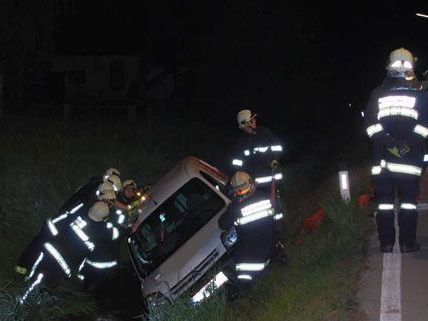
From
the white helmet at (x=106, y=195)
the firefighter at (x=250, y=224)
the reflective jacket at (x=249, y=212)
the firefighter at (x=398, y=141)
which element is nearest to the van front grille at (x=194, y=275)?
the firefighter at (x=250, y=224)

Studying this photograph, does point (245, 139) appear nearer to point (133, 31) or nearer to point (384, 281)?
point (384, 281)

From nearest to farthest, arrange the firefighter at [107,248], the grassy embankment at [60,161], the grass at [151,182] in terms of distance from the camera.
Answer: the grass at [151,182], the firefighter at [107,248], the grassy embankment at [60,161]

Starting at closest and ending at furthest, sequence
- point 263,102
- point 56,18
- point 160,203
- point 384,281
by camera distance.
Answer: point 384,281, point 160,203, point 56,18, point 263,102

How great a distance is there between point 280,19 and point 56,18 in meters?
11.4

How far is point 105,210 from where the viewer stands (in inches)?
308

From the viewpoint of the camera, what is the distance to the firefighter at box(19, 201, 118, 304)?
25.3ft

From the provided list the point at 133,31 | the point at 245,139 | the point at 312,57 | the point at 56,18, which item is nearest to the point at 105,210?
the point at 245,139

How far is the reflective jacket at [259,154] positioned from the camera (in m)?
8.30

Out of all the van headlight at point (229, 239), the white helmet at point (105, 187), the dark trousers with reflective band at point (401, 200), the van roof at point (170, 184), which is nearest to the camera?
the dark trousers with reflective band at point (401, 200)

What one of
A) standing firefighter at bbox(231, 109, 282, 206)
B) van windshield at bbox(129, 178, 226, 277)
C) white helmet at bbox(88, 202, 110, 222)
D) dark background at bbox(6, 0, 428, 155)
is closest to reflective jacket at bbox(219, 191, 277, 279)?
van windshield at bbox(129, 178, 226, 277)

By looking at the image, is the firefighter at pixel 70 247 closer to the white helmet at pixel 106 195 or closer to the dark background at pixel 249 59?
the white helmet at pixel 106 195

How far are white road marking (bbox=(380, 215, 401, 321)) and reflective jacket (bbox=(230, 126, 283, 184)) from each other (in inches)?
86.0

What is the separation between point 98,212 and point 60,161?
15.7ft

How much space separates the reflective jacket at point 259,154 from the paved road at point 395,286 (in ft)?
6.55
